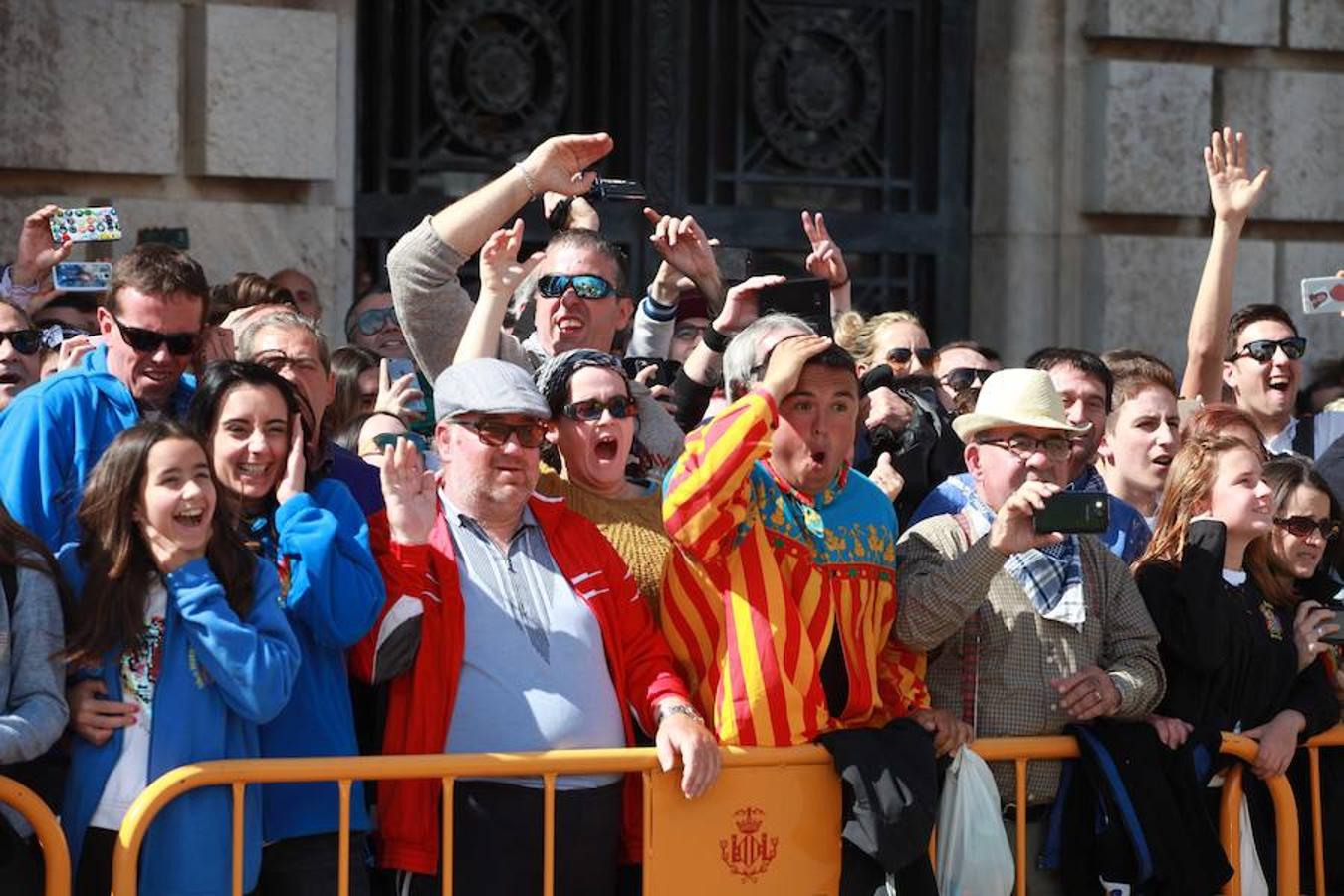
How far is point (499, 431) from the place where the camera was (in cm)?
518

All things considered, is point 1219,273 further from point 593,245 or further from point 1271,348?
point 593,245

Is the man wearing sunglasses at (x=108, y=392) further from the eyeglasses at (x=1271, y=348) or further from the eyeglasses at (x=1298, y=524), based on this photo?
the eyeglasses at (x=1271, y=348)

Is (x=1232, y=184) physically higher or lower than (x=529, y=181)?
higher

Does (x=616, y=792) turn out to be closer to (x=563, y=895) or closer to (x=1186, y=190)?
(x=563, y=895)

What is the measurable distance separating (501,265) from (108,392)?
95 cm

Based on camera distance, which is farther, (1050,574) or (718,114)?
(718,114)

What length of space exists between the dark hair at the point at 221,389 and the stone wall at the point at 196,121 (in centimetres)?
316

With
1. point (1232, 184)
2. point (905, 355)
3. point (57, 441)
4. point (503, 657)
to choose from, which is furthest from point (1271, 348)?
point (57, 441)

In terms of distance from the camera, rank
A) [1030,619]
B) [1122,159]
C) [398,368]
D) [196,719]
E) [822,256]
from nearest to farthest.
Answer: [196,719] → [1030,619] → [822,256] → [398,368] → [1122,159]

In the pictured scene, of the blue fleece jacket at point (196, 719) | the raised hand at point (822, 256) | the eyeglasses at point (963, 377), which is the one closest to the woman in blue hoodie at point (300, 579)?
the blue fleece jacket at point (196, 719)

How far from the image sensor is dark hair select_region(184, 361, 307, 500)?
5137 millimetres

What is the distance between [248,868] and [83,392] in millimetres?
1124

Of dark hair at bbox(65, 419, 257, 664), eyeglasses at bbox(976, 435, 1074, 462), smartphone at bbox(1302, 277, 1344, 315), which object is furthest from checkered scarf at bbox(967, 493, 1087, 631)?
smartphone at bbox(1302, 277, 1344, 315)

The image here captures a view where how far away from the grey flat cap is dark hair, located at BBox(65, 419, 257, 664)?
551mm
